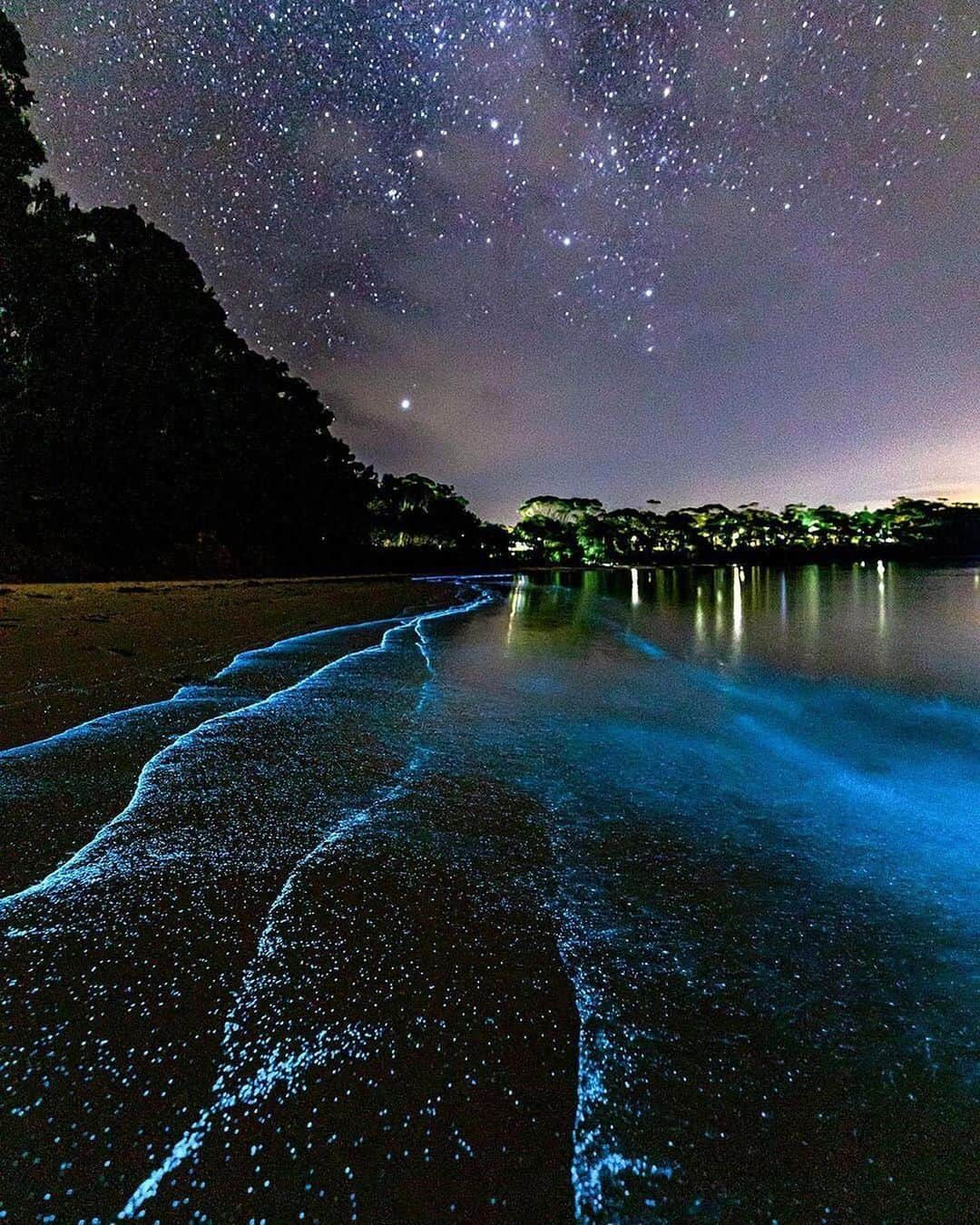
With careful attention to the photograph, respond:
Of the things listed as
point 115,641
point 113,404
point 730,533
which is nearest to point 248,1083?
point 115,641

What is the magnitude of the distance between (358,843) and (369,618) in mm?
12406

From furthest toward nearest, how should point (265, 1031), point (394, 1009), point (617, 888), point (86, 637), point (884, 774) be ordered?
point (86, 637) → point (884, 774) → point (617, 888) → point (394, 1009) → point (265, 1031)

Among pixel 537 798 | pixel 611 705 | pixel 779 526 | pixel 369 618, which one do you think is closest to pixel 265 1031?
pixel 537 798

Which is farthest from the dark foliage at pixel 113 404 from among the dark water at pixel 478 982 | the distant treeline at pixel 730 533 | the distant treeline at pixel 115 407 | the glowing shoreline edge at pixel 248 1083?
the distant treeline at pixel 730 533

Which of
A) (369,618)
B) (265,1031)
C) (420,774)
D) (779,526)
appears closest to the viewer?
(265,1031)

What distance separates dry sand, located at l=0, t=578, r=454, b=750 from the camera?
5047 mm

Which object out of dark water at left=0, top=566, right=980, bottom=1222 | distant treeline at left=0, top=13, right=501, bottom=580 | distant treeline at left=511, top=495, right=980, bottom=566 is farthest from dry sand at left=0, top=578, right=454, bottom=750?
distant treeline at left=511, top=495, right=980, bottom=566

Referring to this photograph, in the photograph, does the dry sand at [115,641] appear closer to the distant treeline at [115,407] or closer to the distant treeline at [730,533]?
the distant treeline at [115,407]

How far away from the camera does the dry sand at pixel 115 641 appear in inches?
199

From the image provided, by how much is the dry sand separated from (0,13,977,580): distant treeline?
11515 mm

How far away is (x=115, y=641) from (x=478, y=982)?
8.34 metres

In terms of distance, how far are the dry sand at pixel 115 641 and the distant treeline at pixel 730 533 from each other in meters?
96.4

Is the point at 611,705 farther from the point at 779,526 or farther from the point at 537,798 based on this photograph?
the point at 779,526

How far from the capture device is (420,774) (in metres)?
3.88
